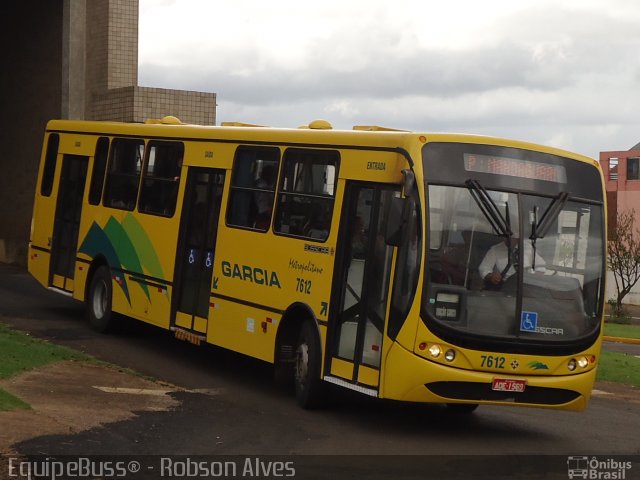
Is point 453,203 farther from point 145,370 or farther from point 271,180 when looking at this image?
point 145,370

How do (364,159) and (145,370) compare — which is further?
(145,370)

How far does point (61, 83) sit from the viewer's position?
92.6 feet

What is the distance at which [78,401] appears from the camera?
1292 cm

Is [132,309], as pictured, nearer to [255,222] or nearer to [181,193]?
[181,193]

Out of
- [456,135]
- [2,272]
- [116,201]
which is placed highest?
[456,135]

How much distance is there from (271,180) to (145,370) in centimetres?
306

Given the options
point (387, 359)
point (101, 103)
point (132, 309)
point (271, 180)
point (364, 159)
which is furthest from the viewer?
point (101, 103)

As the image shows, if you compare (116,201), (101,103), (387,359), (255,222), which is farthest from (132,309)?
(101,103)

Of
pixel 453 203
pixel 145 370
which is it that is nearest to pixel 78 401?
pixel 145 370

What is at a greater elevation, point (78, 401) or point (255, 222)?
point (255, 222)

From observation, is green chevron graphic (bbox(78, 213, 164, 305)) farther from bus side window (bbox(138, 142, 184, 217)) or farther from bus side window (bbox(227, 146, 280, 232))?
bus side window (bbox(227, 146, 280, 232))

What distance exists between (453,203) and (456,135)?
0.74 m

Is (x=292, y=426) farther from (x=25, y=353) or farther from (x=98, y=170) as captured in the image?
(x=98, y=170)

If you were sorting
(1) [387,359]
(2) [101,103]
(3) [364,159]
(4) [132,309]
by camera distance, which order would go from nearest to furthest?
(1) [387,359], (3) [364,159], (4) [132,309], (2) [101,103]
